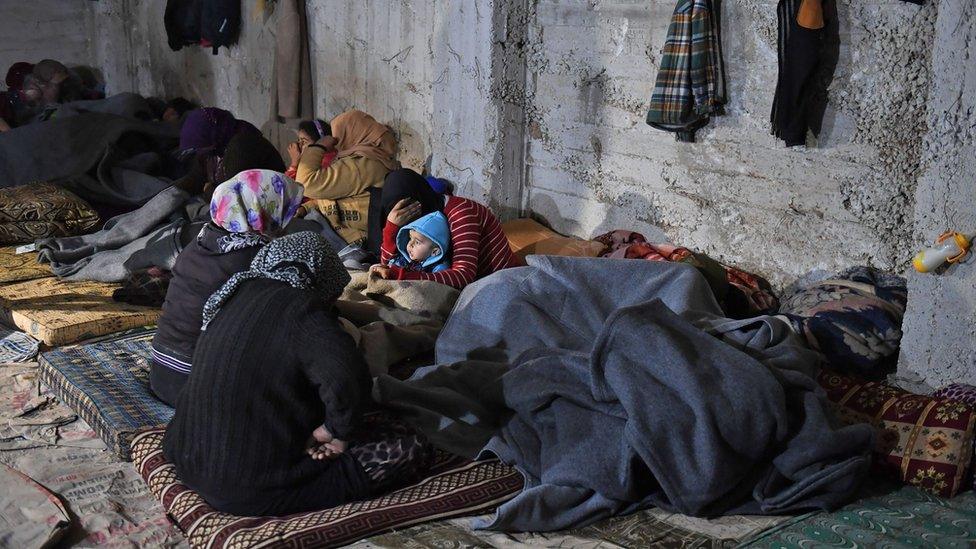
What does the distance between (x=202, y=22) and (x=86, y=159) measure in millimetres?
1959

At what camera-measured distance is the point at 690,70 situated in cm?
441

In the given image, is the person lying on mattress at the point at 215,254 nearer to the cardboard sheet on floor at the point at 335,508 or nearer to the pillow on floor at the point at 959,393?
the cardboard sheet on floor at the point at 335,508

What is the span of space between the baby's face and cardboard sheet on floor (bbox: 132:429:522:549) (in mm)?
1416

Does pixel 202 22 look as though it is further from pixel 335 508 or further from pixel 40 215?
pixel 335 508

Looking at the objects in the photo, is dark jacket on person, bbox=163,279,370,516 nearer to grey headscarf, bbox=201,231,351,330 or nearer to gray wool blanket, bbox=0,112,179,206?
grey headscarf, bbox=201,231,351,330

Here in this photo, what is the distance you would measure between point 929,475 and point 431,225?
7.49 feet

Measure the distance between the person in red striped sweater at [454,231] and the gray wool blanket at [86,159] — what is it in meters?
2.19

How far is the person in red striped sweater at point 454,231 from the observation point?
4273 mm

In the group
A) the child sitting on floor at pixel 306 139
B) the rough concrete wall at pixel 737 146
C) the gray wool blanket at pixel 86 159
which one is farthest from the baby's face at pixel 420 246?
the gray wool blanket at pixel 86 159

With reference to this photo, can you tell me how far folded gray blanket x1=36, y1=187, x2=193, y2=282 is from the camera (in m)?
4.99

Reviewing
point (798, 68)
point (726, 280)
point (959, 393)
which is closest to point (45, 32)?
point (726, 280)

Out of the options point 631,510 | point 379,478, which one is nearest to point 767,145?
point 631,510

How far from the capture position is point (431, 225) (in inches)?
170

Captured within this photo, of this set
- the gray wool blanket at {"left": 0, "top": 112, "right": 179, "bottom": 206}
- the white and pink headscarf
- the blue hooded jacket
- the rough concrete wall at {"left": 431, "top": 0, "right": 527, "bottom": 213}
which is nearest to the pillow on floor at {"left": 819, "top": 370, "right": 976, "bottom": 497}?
the blue hooded jacket
